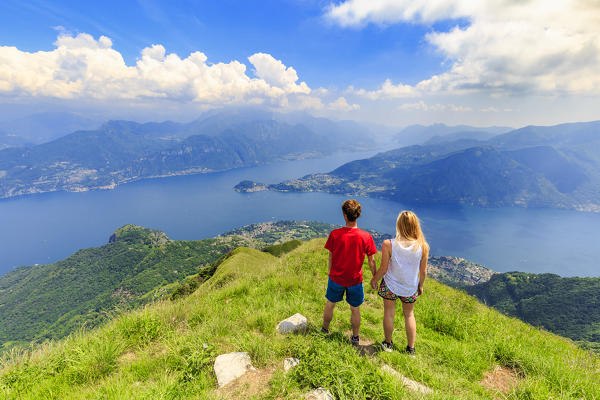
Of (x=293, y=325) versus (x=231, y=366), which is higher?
(x=231, y=366)

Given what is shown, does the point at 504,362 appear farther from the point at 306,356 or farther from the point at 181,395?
the point at 181,395

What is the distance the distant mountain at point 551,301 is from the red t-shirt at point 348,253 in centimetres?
7043

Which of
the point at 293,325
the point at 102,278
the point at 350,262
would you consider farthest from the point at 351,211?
the point at 102,278

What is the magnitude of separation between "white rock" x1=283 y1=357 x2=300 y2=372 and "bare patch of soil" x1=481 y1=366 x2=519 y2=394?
3303 mm

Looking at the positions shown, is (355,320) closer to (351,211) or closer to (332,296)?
(332,296)

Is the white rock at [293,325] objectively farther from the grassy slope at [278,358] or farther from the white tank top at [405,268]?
the white tank top at [405,268]

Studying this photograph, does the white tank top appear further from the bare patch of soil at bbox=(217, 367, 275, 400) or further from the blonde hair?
the bare patch of soil at bbox=(217, 367, 275, 400)

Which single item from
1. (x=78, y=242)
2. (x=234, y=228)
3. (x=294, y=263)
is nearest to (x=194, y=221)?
(x=234, y=228)

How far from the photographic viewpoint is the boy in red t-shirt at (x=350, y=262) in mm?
4617

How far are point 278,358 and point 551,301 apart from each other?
9834 centimetres

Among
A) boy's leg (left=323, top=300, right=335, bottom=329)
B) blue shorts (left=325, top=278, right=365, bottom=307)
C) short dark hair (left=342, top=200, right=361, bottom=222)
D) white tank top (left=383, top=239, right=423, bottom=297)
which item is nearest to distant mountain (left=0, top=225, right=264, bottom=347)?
boy's leg (left=323, top=300, right=335, bottom=329)

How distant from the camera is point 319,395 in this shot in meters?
3.12

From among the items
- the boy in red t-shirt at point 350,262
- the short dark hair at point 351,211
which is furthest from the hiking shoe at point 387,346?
the short dark hair at point 351,211

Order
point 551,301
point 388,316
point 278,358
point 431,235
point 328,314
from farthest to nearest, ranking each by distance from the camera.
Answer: point 431,235 < point 551,301 < point 328,314 < point 388,316 < point 278,358
